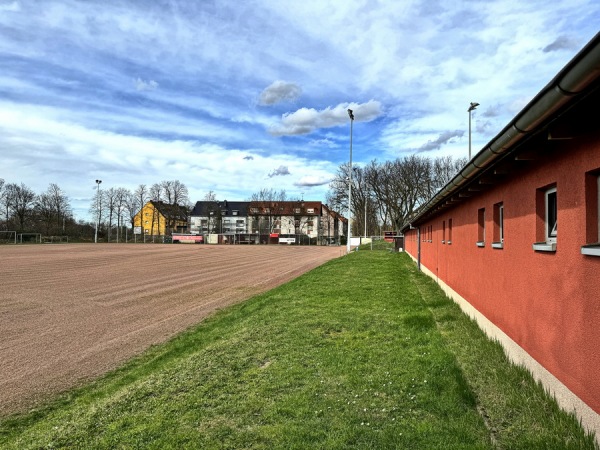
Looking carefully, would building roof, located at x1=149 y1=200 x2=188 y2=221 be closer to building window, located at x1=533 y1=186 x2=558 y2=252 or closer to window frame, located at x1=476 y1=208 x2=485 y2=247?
window frame, located at x1=476 y1=208 x2=485 y2=247

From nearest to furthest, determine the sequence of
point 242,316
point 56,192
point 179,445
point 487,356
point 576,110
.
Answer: point 576,110, point 179,445, point 487,356, point 242,316, point 56,192

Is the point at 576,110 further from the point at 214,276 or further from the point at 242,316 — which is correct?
the point at 214,276

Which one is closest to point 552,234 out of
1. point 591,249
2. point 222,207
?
point 591,249

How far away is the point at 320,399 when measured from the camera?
479cm

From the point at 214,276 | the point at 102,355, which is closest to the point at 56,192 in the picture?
the point at 214,276

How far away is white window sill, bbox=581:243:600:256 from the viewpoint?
3555mm

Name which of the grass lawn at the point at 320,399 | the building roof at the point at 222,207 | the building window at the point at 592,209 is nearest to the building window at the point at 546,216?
the building window at the point at 592,209

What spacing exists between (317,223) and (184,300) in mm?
92852

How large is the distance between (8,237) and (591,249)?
9174cm

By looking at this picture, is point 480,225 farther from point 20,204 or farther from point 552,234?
point 20,204

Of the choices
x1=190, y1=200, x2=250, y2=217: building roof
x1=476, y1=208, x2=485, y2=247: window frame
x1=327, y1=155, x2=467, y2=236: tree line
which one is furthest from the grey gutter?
x1=190, y1=200, x2=250, y2=217: building roof

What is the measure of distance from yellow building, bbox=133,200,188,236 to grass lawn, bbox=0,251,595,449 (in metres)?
101

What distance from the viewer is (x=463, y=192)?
8719 millimetres

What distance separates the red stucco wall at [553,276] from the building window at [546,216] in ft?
0.22
